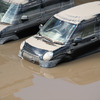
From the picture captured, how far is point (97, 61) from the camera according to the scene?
1123cm

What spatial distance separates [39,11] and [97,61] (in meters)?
3.57

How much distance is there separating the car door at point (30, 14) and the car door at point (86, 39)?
2.83 m

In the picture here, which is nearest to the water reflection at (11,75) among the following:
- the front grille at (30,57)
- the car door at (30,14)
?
the front grille at (30,57)

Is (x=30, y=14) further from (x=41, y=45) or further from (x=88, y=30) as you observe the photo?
(x=88, y=30)

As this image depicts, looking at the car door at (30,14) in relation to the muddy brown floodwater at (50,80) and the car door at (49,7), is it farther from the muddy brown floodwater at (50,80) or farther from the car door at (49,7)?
the muddy brown floodwater at (50,80)

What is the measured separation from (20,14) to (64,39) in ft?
9.59

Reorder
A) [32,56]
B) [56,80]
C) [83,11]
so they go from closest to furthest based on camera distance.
Result: [56,80] < [32,56] < [83,11]

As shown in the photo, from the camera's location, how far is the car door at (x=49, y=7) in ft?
45.1

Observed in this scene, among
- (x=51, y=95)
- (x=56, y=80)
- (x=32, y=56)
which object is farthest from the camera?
(x=32, y=56)

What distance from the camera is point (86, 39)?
11.1m

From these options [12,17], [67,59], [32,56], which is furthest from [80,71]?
[12,17]

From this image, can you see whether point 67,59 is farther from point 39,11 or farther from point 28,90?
point 39,11

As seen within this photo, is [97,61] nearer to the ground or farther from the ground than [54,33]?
nearer to the ground

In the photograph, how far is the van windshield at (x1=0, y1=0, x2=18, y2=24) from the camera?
43.0ft
